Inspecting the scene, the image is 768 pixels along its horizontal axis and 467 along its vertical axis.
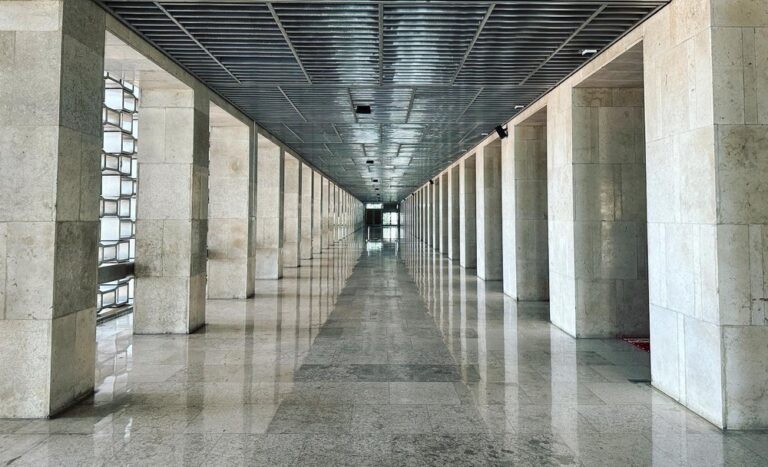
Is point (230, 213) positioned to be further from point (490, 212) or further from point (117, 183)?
point (490, 212)

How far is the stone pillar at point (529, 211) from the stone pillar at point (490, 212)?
11.5 ft

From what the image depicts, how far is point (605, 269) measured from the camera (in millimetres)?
8852

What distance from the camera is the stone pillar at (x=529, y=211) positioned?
41.4 ft

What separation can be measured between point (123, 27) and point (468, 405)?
6938 mm

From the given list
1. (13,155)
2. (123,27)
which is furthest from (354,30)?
(13,155)

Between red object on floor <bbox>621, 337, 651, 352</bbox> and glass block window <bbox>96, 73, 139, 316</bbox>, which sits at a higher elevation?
glass block window <bbox>96, 73, 139, 316</bbox>

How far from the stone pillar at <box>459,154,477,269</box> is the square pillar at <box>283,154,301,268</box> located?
7.39m

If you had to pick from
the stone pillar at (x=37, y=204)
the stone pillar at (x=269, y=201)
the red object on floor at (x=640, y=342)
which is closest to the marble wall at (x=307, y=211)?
the stone pillar at (x=269, y=201)

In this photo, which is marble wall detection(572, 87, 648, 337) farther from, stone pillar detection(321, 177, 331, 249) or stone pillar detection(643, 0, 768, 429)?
stone pillar detection(321, 177, 331, 249)

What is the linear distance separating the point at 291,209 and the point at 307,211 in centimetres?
477

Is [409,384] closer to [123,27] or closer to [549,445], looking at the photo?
[549,445]

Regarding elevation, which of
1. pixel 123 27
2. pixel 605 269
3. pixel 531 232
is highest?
pixel 123 27

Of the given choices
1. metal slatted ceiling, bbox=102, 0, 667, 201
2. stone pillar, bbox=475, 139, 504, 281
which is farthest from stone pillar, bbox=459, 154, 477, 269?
metal slatted ceiling, bbox=102, 0, 667, 201

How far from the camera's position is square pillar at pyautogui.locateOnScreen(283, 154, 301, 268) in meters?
20.0
